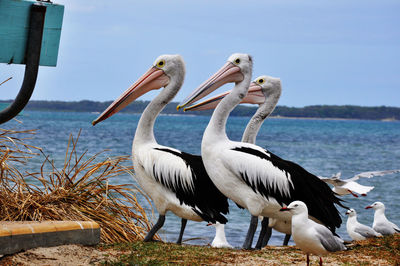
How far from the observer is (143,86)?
6.20 metres

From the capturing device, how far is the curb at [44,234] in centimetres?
423

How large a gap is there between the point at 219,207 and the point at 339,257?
1187 millimetres

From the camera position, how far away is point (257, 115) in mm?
6426

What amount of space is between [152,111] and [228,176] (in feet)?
3.81

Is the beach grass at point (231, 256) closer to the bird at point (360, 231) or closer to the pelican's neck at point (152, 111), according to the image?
the pelican's neck at point (152, 111)

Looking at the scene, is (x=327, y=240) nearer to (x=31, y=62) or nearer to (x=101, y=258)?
(x=101, y=258)

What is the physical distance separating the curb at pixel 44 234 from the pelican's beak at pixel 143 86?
1.64m

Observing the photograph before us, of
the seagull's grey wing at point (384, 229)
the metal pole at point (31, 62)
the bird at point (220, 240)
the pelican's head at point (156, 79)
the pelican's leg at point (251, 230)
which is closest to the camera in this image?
the metal pole at point (31, 62)

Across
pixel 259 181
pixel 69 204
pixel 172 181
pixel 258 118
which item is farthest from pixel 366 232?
pixel 69 204

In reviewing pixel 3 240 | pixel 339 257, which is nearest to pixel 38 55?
pixel 3 240

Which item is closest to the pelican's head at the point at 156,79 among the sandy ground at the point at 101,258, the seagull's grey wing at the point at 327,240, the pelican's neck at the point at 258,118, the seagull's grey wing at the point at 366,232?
the pelican's neck at the point at 258,118

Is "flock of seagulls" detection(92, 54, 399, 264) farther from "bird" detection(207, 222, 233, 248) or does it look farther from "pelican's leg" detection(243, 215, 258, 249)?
"bird" detection(207, 222, 233, 248)

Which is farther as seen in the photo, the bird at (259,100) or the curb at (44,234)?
the bird at (259,100)

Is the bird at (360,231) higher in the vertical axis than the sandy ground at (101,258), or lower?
lower
